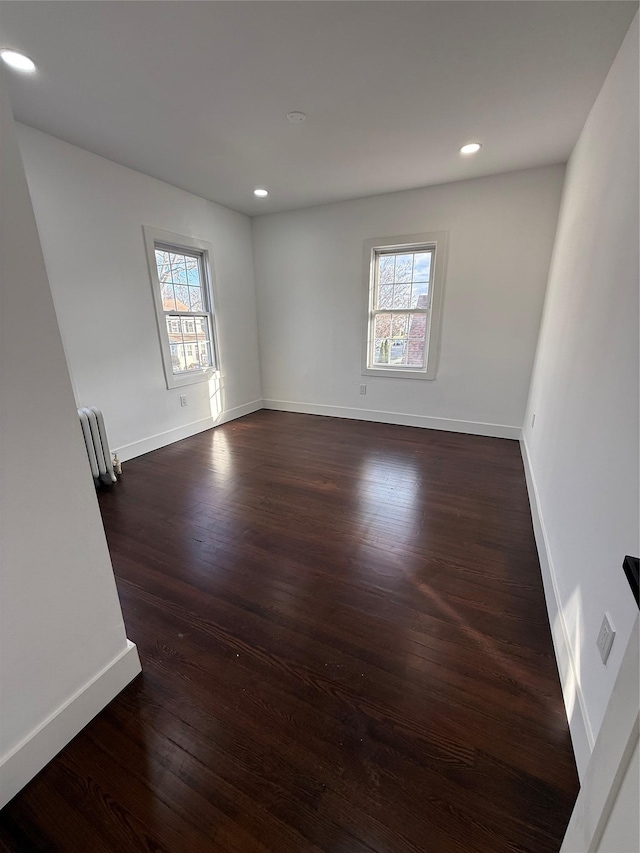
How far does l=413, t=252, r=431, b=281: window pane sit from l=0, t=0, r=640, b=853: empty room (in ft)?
0.17

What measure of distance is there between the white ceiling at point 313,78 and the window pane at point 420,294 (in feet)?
3.84

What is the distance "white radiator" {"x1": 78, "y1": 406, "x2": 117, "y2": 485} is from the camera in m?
2.80

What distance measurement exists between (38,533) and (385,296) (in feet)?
13.4

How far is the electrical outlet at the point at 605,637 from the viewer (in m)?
0.99

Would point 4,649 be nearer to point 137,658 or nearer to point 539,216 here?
point 137,658

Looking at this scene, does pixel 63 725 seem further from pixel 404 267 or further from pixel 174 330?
pixel 404 267

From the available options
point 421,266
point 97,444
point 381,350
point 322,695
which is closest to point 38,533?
point 322,695

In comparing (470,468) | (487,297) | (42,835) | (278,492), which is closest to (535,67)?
(487,297)

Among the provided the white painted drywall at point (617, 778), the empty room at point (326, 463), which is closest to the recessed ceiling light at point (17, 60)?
the empty room at point (326, 463)

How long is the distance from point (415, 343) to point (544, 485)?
2.43 meters

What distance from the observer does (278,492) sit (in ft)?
9.21

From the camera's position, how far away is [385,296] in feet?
13.9

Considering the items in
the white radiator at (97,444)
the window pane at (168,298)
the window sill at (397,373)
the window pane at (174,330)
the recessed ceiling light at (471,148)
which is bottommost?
the white radiator at (97,444)

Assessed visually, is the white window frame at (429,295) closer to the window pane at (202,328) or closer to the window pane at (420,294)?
the window pane at (420,294)
